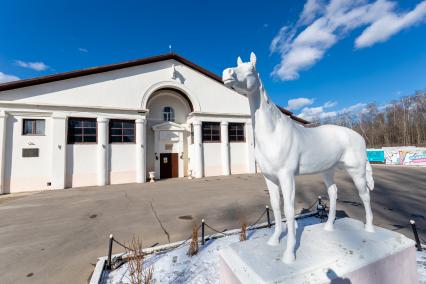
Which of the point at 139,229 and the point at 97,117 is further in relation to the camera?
the point at 97,117

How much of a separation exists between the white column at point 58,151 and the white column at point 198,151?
9420mm

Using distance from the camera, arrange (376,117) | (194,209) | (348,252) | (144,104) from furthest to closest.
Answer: (376,117)
(144,104)
(194,209)
(348,252)

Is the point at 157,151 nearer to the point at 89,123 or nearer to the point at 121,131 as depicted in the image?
the point at 121,131

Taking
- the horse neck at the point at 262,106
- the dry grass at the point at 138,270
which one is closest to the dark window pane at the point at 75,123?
the dry grass at the point at 138,270

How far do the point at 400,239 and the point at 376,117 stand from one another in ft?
195

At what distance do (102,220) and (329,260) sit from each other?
21.9 feet

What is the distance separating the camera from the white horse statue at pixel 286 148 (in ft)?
7.65

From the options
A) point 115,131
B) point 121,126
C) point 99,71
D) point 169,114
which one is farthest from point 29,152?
point 169,114

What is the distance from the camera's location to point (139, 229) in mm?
5543

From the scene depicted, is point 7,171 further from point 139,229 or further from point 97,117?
point 139,229

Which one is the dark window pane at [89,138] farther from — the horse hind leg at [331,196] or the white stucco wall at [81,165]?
A: the horse hind leg at [331,196]

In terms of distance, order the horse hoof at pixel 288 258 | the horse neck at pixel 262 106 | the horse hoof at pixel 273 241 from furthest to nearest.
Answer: the horse hoof at pixel 273 241, the horse neck at pixel 262 106, the horse hoof at pixel 288 258

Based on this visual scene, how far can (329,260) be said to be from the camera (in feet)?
7.29

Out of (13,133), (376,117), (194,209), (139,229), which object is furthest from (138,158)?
(376,117)
